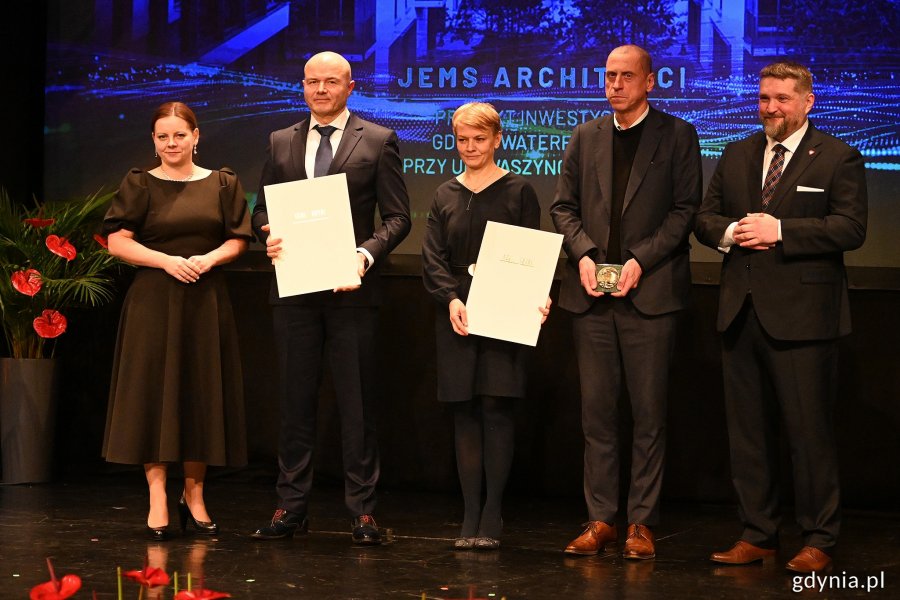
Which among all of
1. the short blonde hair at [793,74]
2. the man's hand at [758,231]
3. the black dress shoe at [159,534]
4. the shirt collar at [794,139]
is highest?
the short blonde hair at [793,74]

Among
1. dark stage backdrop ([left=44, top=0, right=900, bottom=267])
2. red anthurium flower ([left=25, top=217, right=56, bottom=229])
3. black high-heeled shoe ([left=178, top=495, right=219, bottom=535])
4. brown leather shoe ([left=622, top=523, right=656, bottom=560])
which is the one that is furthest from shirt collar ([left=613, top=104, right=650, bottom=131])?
red anthurium flower ([left=25, top=217, right=56, bottom=229])

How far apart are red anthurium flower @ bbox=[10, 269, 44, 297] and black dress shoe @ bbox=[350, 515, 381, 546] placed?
7.09ft

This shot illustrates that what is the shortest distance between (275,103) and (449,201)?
78.6 inches

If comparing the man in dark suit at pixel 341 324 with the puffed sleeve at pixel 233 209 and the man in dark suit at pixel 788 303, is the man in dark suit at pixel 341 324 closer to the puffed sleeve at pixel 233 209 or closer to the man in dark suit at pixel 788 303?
the puffed sleeve at pixel 233 209

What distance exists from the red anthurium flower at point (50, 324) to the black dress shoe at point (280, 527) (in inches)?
71.2

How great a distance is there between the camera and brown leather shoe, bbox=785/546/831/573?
3840 millimetres

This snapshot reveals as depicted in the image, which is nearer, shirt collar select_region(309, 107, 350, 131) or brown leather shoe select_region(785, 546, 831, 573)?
brown leather shoe select_region(785, 546, 831, 573)

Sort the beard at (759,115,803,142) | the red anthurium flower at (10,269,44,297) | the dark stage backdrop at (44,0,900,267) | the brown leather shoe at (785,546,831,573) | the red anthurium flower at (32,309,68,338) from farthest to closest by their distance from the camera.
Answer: the red anthurium flower at (32,309,68,338)
the red anthurium flower at (10,269,44,297)
the dark stage backdrop at (44,0,900,267)
the beard at (759,115,803,142)
the brown leather shoe at (785,546,831,573)

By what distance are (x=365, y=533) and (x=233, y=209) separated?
4.47 ft

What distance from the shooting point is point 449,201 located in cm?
429

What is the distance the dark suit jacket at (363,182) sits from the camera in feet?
14.1

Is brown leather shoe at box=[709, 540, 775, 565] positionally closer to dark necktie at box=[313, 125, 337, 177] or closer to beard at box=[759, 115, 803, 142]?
beard at box=[759, 115, 803, 142]

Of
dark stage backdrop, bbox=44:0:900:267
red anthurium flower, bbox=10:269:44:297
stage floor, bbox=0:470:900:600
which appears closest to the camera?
stage floor, bbox=0:470:900:600

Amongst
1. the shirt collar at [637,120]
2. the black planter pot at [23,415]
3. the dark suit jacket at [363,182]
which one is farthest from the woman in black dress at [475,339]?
the black planter pot at [23,415]
